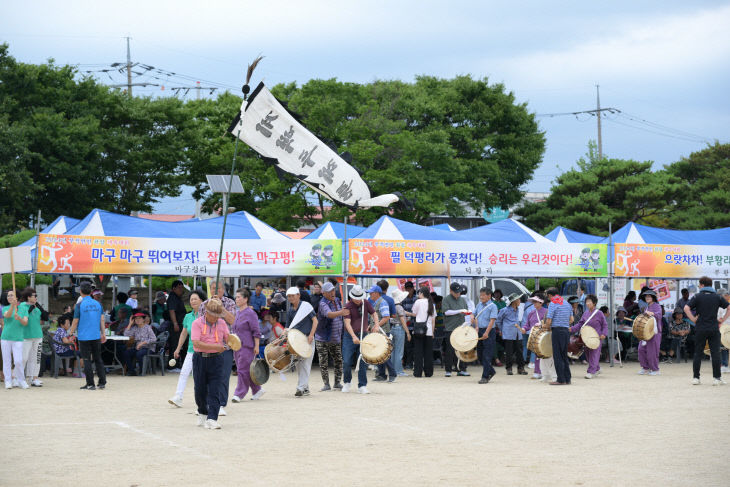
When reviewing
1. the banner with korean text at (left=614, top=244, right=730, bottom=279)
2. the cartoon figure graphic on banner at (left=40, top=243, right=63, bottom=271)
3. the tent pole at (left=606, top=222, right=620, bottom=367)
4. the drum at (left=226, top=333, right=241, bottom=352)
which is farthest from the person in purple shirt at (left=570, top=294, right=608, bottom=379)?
the cartoon figure graphic on banner at (left=40, top=243, right=63, bottom=271)

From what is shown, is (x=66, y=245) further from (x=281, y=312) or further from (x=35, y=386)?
(x=281, y=312)

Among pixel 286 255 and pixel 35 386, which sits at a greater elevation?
pixel 286 255

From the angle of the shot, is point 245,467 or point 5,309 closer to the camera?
point 245,467

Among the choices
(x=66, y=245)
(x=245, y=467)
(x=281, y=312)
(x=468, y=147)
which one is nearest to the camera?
(x=245, y=467)

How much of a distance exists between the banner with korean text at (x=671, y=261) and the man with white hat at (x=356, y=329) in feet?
26.2

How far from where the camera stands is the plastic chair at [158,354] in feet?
60.5

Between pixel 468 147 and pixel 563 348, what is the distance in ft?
100

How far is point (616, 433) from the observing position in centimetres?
1005

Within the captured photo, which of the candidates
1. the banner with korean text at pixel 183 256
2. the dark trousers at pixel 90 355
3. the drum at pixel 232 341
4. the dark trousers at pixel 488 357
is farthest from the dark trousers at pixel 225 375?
the banner with korean text at pixel 183 256

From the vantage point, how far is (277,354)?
1419 cm

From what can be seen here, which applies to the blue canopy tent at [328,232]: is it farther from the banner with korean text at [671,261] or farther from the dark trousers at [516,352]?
the banner with korean text at [671,261]

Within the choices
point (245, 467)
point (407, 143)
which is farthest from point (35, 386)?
point (407, 143)

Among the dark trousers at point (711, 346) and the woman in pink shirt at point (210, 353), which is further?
the dark trousers at point (711, 346)

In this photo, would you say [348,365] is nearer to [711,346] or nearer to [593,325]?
[593,325]
